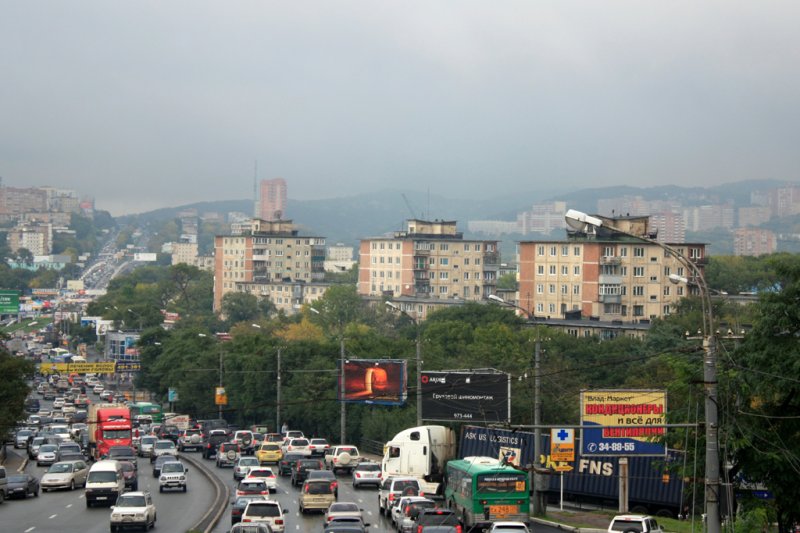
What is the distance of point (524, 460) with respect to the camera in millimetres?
56031

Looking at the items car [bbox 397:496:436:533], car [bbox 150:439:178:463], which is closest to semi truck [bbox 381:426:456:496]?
car [bbox 397:496:436:533]

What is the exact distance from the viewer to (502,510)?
43.1m

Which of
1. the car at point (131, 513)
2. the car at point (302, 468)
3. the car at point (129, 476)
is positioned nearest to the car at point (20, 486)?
the car at point (129, 476)

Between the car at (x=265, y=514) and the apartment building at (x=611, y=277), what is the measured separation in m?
107

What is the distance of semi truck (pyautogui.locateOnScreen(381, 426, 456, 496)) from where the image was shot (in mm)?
58312

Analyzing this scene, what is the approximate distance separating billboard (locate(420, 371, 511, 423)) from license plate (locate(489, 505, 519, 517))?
64.4 feet

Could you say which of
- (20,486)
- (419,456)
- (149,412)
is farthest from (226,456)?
(149,412)

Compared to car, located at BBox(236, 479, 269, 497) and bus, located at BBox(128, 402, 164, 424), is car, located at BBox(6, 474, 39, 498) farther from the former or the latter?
bus, located at BBox(128, 402, 164, 424)

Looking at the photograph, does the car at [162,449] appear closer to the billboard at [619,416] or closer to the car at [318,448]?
→ the car at [318,448]

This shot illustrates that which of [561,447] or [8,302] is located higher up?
[8,302]

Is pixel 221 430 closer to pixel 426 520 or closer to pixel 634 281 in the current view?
pixel 426 520

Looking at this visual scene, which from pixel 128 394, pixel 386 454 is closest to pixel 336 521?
pixel 386 454

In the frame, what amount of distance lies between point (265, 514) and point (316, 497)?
10118 millimetres

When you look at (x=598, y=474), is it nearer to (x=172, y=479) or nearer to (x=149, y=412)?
(x=172, y=479)
